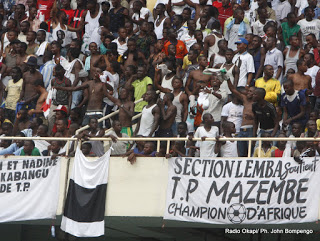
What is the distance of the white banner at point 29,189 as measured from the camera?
1783cm

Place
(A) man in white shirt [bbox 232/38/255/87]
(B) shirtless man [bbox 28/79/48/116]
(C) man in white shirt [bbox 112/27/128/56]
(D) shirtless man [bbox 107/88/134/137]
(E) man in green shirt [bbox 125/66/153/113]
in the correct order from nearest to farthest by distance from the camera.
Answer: (D) shirtless man [bbox 107/88/134/137], (A) man in white shirt [bbox 232/38/255/87], (E) man in green shirt [bbox 125/66/153/113], (B) shirtless man [bbox 28/79/48/116], (C) man in white shirt [bbox 112/27/128/56]

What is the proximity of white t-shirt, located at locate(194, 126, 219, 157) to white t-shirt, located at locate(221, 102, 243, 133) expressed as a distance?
0.61 m

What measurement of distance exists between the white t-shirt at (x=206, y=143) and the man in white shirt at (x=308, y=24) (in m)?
4.44

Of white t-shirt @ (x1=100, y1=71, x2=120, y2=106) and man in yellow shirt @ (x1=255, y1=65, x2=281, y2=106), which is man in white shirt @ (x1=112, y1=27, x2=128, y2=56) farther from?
man in yellow shirt @ (x1=255, y1=65, x2=281, y2=106)

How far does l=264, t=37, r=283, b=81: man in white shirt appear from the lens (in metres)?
20.0

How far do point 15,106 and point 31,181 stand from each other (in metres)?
3.53

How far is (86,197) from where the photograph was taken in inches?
690

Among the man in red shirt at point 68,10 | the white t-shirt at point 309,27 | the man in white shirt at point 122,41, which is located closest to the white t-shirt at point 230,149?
the white t-shirt at point 309,27

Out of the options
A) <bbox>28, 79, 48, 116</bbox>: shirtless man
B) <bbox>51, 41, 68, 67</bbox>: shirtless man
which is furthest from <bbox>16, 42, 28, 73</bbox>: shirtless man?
<bbox>28, 79, 48, 116</bbox>: shirtless man

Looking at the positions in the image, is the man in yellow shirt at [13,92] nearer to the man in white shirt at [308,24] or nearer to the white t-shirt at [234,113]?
the white t-shirt at [234,113]

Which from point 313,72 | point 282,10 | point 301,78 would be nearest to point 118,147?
point 301,78

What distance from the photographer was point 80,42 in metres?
22.6

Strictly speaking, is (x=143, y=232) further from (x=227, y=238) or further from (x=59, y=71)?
(x=59, y=71)

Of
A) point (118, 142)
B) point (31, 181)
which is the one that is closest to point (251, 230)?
point (118, 142)
